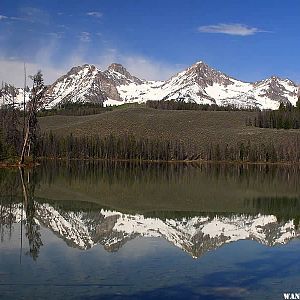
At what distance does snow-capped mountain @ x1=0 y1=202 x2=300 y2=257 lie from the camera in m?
22.4

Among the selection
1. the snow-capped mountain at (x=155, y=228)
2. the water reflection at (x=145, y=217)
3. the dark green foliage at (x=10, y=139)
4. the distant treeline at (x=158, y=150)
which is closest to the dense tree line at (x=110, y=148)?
the distant treeline at (x=158, y=150)

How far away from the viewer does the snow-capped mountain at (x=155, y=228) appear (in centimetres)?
2236

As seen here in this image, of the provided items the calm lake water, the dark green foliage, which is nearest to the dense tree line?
the dark green foliage

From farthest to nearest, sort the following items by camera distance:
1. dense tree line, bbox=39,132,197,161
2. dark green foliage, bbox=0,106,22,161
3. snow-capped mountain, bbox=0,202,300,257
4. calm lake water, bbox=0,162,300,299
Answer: dense tree line, bbox=39,132,197,161 < dark green foliage, bbox=0,106,22,161 < snow-capped mountain, bbox=0,202,300,257 < calm lake water, bbox=0,162,300,299

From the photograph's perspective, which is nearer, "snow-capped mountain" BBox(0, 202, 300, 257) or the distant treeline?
"snow-capped mountain" BBox(0, 202, 300, 257)

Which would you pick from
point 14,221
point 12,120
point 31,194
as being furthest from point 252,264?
point 12,120

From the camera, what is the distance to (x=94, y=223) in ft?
88.5

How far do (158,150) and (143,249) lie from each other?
155 metres

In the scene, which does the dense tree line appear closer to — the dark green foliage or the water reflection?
the dark green foliage

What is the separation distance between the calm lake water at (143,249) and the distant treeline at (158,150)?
13128 cm

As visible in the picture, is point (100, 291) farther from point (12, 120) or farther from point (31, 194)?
point (12, 120)

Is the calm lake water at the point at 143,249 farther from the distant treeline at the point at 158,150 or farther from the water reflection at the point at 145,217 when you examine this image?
the distant treeline at the point at 158,150

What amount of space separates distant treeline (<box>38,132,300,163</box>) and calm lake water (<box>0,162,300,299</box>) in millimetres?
131281

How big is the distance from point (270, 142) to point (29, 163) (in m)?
118
